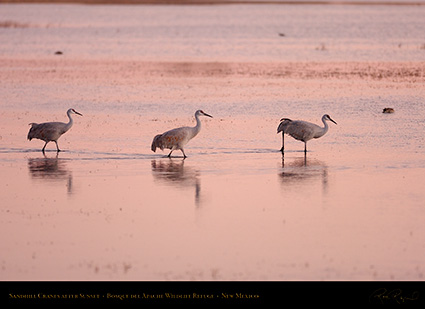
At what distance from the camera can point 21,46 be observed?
69812mm

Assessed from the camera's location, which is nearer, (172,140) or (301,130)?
(172,140)

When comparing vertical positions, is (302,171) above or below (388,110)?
below

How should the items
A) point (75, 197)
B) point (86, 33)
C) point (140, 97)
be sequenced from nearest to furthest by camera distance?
point (75, 197)
point (140, 97)
point (86, 33)

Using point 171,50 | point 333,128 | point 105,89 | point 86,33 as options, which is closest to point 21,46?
point 171,50

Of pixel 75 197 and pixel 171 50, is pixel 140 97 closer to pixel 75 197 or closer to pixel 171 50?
pixel 75 197
